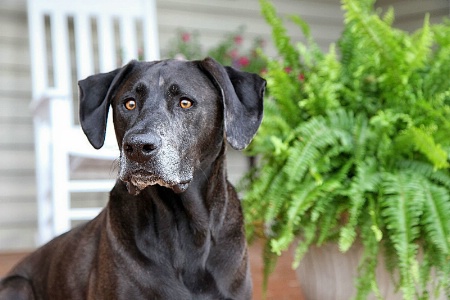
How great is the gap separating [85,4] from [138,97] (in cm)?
320

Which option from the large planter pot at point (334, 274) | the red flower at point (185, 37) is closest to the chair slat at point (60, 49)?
the red flower at point (185, 37)

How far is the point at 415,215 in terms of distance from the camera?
7.64 ft

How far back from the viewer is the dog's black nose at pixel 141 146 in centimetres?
177

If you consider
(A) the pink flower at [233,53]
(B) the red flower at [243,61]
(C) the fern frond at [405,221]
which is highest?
(A) the pink flower at [233,53]

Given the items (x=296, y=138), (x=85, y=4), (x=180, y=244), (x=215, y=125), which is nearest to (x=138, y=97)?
(x=215, y=125)

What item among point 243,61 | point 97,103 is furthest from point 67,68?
point 97,103

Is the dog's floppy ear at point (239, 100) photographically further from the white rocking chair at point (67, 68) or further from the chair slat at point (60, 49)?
the chair slat at point (60, 49)

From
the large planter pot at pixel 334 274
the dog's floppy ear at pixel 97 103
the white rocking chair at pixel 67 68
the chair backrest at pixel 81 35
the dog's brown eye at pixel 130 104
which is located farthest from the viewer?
the chair backrest at pixel 81 35

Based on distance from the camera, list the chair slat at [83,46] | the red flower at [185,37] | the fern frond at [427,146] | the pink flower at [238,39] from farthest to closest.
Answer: the pink flower at [238,39] < the red flower at [185,37] < the chair slat at [83,46] < the fern frond at [427,146]

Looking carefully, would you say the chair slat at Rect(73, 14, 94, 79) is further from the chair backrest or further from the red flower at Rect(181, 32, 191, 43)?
the red flower at Rect(181, 32, 191, 43)

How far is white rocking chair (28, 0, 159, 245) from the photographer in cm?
407

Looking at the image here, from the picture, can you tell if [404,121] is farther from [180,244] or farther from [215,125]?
[180,244]

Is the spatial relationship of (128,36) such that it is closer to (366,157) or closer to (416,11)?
(416,11)

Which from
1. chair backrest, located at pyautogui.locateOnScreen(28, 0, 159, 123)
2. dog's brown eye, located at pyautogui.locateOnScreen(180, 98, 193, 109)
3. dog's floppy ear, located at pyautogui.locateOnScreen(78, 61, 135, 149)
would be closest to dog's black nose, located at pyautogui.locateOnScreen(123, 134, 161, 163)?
dog's brown eye, located at pyautogui.locateOnScreen(180, 98, 193, 109)
